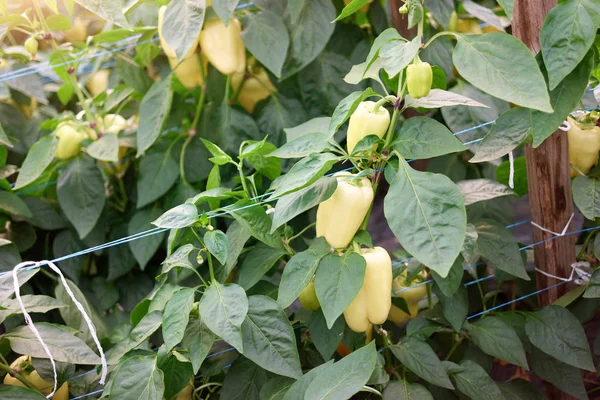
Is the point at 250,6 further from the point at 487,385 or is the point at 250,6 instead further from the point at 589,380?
the point at 589,380

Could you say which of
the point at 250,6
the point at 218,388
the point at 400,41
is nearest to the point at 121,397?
the point at 218,388

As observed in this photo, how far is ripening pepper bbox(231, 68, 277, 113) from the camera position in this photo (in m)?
1.34

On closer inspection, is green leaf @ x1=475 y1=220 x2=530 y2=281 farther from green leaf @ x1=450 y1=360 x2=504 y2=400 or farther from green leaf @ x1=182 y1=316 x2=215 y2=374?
green leaf @ x1=182 y1=316 x2=215 y2=374

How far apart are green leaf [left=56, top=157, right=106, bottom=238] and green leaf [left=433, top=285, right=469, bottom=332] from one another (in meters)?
0.72

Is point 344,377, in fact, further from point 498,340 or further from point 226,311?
point 498,340

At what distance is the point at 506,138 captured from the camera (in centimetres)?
91

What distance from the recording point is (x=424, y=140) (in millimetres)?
837

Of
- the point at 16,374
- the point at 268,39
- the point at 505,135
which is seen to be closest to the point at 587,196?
the point at 505,135

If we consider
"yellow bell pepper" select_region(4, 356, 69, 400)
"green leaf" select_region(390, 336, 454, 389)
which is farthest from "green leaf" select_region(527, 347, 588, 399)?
"yellow bell pepper" select_region(4, 356, 69, 400)

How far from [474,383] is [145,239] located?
701 millimetres

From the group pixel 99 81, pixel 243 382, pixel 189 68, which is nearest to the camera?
pixel 243 382

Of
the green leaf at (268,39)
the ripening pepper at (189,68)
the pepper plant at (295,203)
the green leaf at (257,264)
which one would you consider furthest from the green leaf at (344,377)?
the ripening pepper at (189,68)

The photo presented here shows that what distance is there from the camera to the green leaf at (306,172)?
801 mm

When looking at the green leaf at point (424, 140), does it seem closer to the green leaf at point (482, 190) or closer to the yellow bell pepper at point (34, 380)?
the green leaf at point (482, 190)
